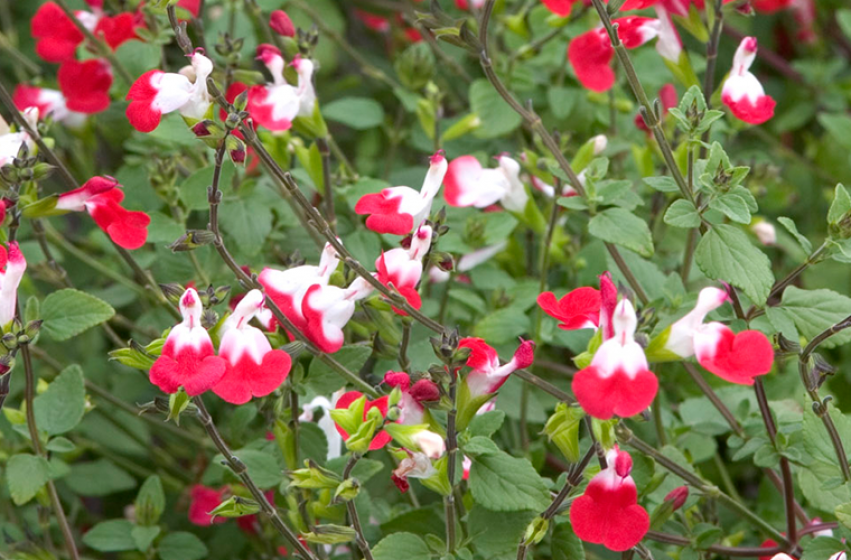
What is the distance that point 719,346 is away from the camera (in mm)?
591

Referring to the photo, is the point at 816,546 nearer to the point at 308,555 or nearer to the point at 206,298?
the point at 308,555

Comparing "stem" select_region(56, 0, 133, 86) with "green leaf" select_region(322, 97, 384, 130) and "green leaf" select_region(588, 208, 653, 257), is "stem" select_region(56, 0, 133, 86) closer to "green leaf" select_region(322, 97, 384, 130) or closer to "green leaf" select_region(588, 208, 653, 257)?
"green leaf" select_region(322, 97, 384, 130)

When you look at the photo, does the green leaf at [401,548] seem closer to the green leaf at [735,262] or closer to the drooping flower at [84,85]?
the green leaf at [735,262]

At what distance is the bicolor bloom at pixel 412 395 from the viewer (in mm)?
613

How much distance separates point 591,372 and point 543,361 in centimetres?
48

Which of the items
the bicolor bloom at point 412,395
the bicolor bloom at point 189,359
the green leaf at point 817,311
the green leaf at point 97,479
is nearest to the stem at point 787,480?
the green leaf at point 817,311

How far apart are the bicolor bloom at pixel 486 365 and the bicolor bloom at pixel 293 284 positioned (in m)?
0.12

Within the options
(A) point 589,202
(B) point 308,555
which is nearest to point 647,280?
(A) point 589,202

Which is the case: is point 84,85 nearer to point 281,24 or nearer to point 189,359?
point 281,24

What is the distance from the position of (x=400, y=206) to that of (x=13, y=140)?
32 cm

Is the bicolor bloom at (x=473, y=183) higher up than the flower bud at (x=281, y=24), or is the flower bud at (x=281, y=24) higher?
the flower bud at (x=281, y=24)

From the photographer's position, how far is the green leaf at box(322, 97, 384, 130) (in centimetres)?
115

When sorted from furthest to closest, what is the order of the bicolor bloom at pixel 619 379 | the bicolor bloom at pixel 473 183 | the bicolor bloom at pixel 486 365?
the bicolor bloom at pixel 473 183
the bicolor bloom at pixel 486 365
the bicolor bloom at pixel 619 379

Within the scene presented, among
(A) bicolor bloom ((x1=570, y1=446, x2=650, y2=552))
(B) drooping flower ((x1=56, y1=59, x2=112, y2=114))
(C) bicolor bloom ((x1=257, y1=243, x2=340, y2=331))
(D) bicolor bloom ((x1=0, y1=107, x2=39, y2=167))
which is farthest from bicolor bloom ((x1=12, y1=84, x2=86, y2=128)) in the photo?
(A) bicolor bloom ((x1=570, y1=446, x2=650, y2=552))
